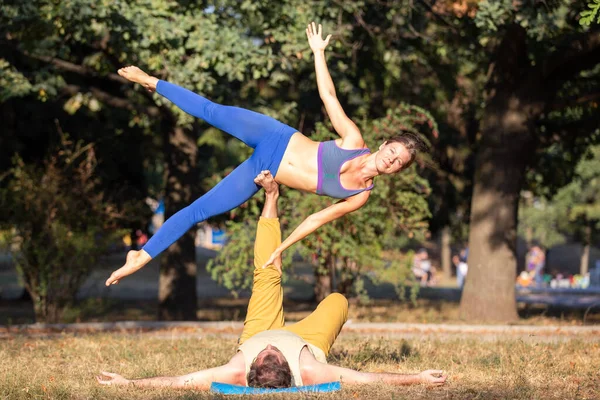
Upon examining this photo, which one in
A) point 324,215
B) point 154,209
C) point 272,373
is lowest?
point 272,373

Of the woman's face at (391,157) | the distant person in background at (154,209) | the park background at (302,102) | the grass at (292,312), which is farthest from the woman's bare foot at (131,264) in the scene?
the distant person in background at (154,209)

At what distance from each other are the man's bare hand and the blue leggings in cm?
13

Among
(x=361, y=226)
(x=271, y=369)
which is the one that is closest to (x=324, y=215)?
(x=271, y=369)

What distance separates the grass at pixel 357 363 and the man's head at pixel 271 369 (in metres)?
0.18

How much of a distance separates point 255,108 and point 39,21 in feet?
12.7

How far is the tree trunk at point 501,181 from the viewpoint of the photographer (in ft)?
52.2

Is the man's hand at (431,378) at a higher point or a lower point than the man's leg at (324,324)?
lower

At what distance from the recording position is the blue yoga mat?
21.2 ft

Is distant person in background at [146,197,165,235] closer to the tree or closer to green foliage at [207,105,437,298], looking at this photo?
green foliage at [207,105,437,298]

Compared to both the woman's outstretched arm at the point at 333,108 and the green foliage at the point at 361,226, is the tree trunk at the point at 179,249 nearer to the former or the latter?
the green foliage at the point at 361,226

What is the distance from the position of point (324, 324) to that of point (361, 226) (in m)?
8.65

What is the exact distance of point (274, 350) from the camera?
254 inches

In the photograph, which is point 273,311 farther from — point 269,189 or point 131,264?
point 131,264

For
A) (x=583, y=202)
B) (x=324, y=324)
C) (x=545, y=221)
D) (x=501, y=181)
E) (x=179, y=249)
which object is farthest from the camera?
(x=545, y=221)
